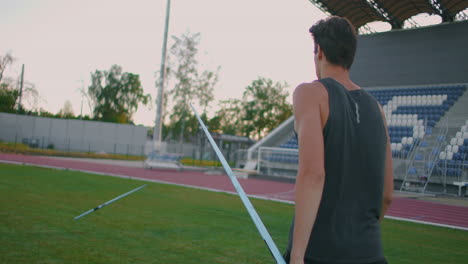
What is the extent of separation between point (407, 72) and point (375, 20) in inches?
143

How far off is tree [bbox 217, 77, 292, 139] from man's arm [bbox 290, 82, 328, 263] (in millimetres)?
54960

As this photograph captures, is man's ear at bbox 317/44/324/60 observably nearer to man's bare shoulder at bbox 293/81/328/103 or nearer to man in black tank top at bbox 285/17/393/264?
man in black tank top at bbox 285/17/393/264

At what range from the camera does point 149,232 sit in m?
5.80

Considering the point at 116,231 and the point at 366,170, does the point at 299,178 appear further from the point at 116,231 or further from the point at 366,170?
the point at 116,231

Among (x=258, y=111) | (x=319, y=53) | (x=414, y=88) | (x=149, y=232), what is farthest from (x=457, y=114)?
(x=258, y=111)

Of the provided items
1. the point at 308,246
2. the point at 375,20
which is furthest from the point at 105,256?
the point at 375,20

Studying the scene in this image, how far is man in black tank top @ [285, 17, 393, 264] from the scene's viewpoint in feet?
4.73

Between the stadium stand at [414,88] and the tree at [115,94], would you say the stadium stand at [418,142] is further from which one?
the tree at [115,94]

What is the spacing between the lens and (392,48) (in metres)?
25.2

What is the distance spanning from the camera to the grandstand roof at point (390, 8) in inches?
873

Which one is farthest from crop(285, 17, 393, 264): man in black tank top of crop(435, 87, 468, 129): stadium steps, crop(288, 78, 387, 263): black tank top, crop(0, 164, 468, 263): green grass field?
crop(435, 87, 468, 129): stadium steps

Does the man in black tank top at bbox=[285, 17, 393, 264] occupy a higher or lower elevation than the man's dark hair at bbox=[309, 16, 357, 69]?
lower

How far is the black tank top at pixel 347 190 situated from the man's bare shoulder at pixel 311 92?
3cm

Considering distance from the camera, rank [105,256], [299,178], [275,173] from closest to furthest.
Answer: [299,178] < [105,256] < [275,173]
